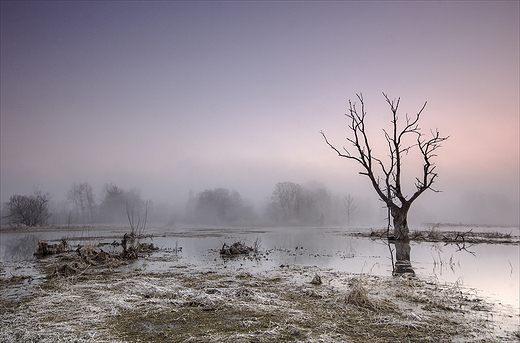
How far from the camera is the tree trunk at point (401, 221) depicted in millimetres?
17061

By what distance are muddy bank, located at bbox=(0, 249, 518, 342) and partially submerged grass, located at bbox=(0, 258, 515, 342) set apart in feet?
0.05

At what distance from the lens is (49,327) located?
4.32m

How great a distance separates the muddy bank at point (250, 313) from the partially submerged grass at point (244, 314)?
14 millimetres

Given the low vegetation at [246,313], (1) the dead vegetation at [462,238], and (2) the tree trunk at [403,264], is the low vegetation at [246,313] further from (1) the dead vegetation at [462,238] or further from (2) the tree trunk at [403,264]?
(1) the dead vegetation at [462,238]

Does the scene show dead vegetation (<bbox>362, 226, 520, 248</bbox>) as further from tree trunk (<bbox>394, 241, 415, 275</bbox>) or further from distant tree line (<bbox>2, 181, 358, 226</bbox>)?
distant tree line (<bbox>2, 181, 358, 226</bbox>)

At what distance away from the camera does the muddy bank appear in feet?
13.2

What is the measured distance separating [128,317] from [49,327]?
1050mm

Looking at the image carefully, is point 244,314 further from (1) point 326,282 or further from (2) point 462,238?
(2) point 462,238

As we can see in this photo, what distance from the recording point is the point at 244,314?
16.0 ft

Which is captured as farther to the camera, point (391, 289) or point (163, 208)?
point (163, 208)

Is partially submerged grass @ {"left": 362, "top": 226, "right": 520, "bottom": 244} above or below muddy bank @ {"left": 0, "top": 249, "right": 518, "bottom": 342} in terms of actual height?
below

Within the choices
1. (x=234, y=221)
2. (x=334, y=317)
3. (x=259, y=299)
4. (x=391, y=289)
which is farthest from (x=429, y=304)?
(x=234, y=221)

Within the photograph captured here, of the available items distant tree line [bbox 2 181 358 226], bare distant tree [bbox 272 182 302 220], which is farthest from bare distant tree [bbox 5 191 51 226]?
bare distant tree [bbox 272 182 302 220]

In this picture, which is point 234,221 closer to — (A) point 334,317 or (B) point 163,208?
(B) point 163,208
